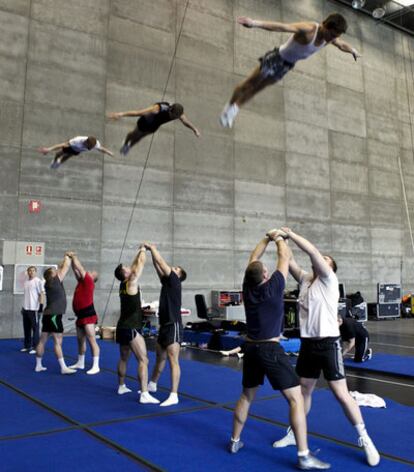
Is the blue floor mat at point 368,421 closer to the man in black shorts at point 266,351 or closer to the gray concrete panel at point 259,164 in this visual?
the man in black shorts at point 266,351

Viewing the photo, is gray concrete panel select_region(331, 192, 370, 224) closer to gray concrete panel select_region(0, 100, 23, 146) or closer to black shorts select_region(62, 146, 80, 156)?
gray concrete panel select_region(0, 100, 23, 146)

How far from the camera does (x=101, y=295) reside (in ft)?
37.9

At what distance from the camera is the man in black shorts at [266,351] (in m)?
3.24

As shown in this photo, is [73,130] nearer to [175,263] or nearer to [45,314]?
[175,263]

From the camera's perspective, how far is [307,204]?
49.3 feet

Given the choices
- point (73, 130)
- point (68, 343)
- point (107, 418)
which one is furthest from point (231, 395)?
point (73, 130)

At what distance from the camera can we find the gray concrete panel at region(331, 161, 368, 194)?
15.8 metres

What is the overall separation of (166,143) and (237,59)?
3.71 metres

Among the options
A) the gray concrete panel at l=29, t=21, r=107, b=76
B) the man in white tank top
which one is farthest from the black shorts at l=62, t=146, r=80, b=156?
the gray concrete panel at l=29, t=21, r=107, b=76

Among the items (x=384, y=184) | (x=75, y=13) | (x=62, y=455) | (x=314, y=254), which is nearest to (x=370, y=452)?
(x=314, y=254)

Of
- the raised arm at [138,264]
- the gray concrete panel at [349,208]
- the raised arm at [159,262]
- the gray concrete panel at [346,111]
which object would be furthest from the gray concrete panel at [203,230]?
the raised arm at [159,262]

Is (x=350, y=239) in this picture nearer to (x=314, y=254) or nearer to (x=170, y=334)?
(x=170, y=334)

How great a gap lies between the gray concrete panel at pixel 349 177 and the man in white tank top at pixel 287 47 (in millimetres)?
12207

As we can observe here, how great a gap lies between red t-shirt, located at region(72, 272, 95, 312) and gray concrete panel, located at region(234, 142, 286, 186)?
779 cm
